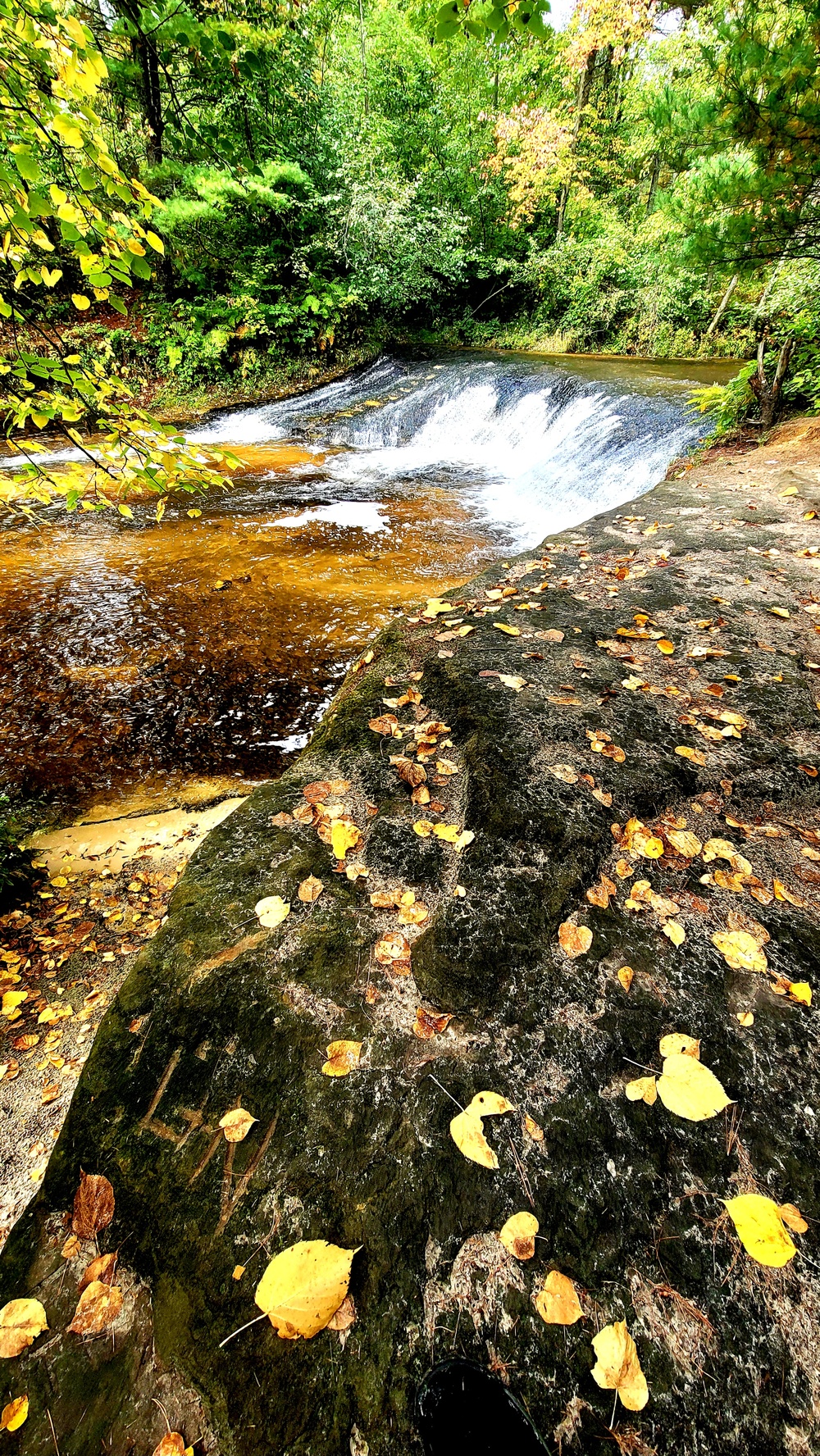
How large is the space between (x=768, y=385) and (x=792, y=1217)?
805 centimetres

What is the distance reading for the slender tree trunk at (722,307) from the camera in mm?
13500

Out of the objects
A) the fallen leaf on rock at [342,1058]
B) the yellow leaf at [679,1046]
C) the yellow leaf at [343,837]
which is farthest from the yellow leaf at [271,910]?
the yellow leaf at [679,1046]

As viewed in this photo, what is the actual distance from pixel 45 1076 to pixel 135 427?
2315mm

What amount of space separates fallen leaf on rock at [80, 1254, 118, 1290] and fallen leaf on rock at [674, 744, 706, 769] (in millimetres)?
2031

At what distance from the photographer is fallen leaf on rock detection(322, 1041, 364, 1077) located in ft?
4.14

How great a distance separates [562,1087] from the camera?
1229mm

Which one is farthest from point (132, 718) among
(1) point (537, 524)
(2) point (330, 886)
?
(1) point (537, 524)

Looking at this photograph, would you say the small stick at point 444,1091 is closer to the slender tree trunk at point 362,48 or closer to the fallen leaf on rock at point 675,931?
the fallen leaf on rock at point 675,931

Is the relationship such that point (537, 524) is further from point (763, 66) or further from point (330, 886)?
point (330, 886)

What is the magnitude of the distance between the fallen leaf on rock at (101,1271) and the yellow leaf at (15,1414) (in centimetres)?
14

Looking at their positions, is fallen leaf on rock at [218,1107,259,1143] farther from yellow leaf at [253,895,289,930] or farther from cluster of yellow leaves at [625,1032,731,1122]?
cluster of yellow leaves at [625,1032,731,1122]

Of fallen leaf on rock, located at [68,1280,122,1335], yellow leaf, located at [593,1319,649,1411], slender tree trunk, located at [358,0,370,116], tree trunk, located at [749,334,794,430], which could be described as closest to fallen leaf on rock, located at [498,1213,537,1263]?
yellow leaf, located at [593,1319,649,1411]

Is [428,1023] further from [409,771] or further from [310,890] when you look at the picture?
[409,771]

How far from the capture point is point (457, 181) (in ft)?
60.5
